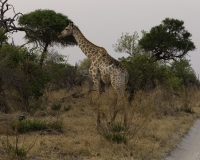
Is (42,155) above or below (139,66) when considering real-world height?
below

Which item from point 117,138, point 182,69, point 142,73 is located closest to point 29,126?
point 117,138

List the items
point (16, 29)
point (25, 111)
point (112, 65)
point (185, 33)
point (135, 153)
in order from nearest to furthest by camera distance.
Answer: point (135, 153)
point (112, 65)
point (25, 111)
point (16, 29)
point (185, 33)

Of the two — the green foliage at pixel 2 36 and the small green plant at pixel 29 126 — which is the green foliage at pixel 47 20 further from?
the small green plant at pixel 29 126

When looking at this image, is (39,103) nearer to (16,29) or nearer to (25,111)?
(25,111)

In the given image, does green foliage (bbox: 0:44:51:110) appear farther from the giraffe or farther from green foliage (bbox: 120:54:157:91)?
green foliage (bbox: 120:54:157:91)

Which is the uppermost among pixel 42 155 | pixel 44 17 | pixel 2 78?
pixel 44 17

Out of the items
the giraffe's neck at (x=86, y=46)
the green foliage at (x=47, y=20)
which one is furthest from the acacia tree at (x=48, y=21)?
the giraffe's neck at (x=86, y=46)

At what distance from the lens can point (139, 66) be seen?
49.9ft

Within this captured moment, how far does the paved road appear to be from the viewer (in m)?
7.96

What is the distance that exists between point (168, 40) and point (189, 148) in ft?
65.9

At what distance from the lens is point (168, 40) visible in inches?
1115

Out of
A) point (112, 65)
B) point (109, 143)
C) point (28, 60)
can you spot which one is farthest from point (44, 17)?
point (109, 143)

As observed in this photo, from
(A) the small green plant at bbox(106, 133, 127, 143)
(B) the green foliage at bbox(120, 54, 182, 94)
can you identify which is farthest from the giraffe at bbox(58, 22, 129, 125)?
(B) the green foliage at bbox(120, 54, 182, 94)

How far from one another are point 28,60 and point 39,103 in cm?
159
